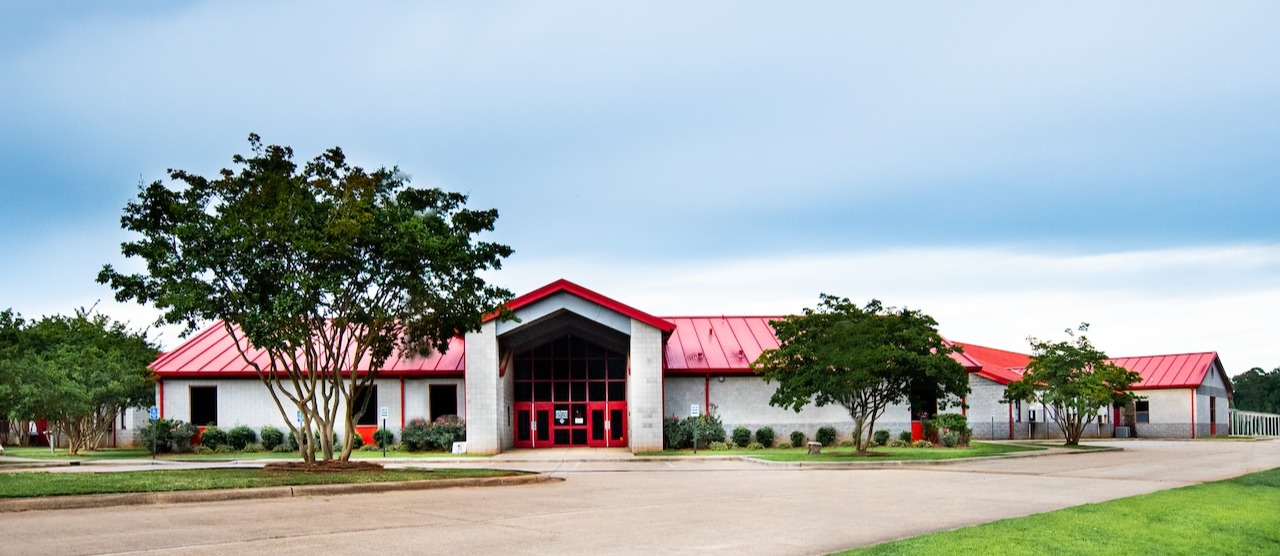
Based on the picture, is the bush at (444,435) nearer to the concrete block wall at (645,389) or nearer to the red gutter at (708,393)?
the concrete block wall at (645,389)

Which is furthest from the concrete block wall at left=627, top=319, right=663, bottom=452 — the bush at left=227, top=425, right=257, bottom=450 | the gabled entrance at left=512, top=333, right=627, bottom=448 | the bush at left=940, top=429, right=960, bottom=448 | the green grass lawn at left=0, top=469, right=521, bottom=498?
the green grass lawn at left=0, top=469, right=521, bottom=498

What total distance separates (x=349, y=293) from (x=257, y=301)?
7.30 feet

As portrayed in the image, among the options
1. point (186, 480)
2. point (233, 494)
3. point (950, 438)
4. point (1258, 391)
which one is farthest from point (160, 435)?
point (1258, 391)

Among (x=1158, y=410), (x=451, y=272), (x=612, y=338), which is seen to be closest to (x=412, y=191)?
(x=451, y=272)

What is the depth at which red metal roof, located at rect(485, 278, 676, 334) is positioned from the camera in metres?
40.2

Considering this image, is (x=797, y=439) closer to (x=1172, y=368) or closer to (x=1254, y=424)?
(x=1172, y=368)

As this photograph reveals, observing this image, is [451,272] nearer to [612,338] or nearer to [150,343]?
[612,338]

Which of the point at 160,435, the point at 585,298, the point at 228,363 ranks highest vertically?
the point at 585,298

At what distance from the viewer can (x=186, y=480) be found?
19.2 meters

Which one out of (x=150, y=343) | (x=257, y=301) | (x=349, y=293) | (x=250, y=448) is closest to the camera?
(x=257, y=301)

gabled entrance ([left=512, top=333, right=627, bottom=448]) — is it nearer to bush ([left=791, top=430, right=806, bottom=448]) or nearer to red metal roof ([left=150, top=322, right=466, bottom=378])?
red metal roof ([left=150, top=322, right=466, bottom=378])

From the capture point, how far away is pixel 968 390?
35562 millimetres

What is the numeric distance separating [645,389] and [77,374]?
20.3m

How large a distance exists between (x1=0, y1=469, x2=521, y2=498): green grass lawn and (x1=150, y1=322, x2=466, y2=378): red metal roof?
801 inches
